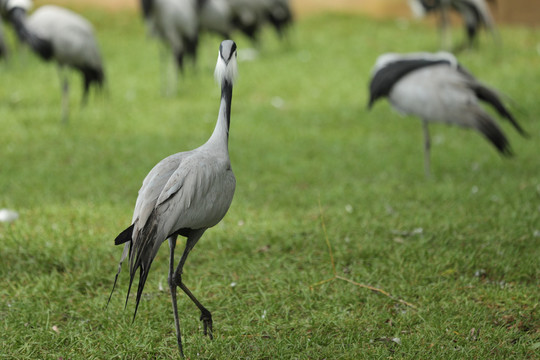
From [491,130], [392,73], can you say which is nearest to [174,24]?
[392,73]

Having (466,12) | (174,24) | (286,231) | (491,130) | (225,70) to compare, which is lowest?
(286,231)

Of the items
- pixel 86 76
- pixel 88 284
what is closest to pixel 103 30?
pixel 86 76

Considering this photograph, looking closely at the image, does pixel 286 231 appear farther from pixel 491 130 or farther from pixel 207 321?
pixel 491 130

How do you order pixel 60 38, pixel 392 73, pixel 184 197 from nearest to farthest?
pixel 184 197 → pixel 392 73 → pixel 60 38

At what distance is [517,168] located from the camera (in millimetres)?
6133

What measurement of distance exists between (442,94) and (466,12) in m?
5.54

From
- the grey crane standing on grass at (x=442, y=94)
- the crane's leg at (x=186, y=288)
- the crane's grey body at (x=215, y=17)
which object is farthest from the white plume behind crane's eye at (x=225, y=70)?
the crane's grey body at (x=215, y=17)

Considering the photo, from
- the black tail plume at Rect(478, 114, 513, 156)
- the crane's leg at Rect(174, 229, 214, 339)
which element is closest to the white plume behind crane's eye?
the crane's leg at Rect(174, 229, 214, 339)

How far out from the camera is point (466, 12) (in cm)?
1045

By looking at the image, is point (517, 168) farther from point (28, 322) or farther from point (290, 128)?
point (28, 322)

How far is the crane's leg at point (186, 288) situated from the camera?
9.77 feet

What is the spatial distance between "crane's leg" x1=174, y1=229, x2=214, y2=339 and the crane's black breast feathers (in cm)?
326

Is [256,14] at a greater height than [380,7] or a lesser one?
greater

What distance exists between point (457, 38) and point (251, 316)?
9.82 meters
